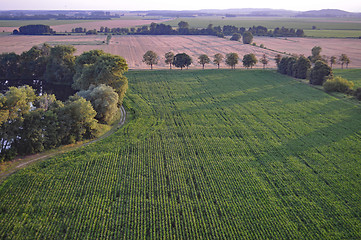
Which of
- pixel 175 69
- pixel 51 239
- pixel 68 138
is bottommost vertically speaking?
pixel 51 239

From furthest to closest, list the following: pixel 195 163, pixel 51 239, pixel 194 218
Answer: pixel 195 163, pixel 194 218, pixel 51 239

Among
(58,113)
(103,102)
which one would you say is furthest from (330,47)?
(58,113)

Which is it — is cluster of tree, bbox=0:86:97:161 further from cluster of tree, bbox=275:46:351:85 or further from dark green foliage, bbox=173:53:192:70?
cluster of tree, bbox=275:46:351:85

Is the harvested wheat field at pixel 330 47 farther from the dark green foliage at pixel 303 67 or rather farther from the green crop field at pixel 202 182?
the green crop field at pixel 202 182

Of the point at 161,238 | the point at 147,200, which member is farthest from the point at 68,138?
the point at 161,238

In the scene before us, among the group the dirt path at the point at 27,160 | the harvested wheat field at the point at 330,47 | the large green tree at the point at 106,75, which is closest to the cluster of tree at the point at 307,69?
the harvested wheat field at the point at 330,47

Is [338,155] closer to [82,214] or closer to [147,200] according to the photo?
[147,200]
